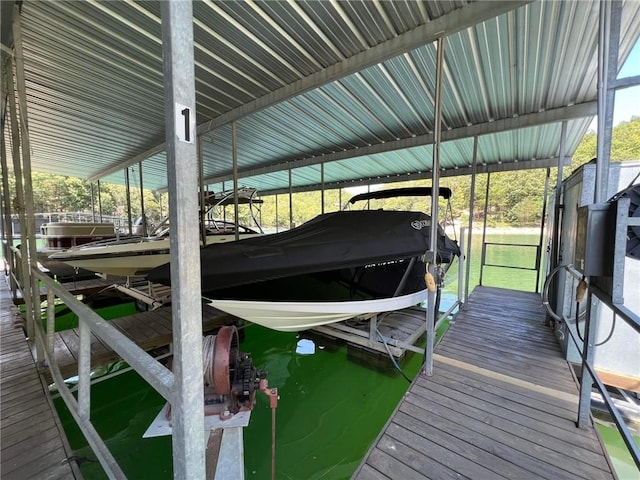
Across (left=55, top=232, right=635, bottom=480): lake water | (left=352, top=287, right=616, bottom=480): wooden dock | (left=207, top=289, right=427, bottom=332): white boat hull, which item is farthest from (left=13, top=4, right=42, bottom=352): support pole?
(left=352, top=287, right=616, bottom=480): wooden dock

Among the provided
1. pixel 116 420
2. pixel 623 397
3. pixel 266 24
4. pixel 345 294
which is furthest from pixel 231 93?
pixel 623 397

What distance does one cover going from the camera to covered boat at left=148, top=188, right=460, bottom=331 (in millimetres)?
2777

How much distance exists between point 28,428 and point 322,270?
96.8 inches

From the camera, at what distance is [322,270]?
9.26 ft

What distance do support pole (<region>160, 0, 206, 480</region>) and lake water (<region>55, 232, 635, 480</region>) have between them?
5.90 ft

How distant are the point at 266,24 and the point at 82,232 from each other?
8.15 metres

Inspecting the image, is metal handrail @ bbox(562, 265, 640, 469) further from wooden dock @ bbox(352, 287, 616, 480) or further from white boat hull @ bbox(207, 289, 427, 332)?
white boat hull @ bbox(207, 289, 427, 332)

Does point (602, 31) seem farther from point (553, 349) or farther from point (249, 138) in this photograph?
point (249, 138)

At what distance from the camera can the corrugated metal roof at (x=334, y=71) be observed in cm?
233

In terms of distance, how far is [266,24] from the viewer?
2.48 metres

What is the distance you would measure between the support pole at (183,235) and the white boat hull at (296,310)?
2.20m

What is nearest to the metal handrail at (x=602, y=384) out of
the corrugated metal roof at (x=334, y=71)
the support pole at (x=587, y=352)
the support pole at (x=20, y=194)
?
the support pole at (x=587, y=352)

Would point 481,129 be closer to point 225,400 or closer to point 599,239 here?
point 599,239

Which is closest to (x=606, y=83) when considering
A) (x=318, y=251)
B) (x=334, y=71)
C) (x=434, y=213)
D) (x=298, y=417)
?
(x=434, y=213)
